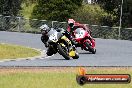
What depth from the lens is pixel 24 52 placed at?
23.7m

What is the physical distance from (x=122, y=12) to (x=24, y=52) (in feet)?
76.2

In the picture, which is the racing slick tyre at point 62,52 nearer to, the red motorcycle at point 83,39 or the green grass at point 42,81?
the red motorcycle at point 83,39

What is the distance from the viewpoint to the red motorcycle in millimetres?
23859

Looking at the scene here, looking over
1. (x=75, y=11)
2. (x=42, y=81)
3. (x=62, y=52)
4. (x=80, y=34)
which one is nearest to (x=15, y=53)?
(x=80, y=34)

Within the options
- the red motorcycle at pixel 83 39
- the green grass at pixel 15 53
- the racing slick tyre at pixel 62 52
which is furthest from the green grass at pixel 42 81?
the red motorcycle at pixel 83 39

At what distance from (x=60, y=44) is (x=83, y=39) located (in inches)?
142

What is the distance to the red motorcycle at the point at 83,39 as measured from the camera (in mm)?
23859

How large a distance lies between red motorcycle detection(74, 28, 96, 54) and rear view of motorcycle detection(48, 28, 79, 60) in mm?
3003

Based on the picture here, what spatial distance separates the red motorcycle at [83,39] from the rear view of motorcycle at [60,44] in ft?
9.85

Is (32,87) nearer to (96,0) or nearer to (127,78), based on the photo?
(127,78)

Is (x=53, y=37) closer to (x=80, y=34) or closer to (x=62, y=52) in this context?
(x=62, y=52)

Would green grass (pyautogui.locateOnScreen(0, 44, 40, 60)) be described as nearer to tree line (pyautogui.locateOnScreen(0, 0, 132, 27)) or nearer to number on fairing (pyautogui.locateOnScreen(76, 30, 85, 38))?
number on fairing (pyautogui.locateOnScreen(76, 30, 85, 38))

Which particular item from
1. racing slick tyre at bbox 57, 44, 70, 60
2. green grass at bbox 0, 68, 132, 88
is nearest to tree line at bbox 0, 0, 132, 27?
racing slick tyre at bbox 57, 44, 70, 60

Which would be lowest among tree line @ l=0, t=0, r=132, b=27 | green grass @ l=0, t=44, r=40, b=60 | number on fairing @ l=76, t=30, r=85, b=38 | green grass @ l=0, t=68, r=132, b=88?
tree line @ l=0, t=0, r=132, b=27
